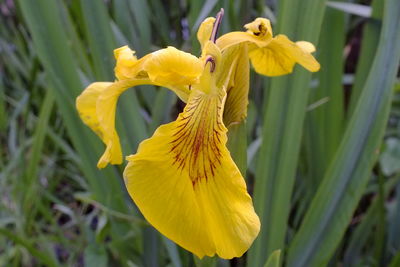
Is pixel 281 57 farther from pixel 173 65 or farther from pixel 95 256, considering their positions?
pixel 95 256

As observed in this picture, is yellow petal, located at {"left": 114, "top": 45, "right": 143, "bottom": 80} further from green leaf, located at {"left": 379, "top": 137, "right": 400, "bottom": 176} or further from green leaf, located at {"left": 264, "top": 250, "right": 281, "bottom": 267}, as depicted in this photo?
green leaf, located at {"left": 379, "top": 137, "right": 400, "bottom": 176}

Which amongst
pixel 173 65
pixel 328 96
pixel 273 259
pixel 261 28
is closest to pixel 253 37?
pixel 261 28

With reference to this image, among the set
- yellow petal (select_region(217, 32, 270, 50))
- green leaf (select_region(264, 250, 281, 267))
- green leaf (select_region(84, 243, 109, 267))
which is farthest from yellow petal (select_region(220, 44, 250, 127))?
green leaf (select_region(84, 243, 109, 267))

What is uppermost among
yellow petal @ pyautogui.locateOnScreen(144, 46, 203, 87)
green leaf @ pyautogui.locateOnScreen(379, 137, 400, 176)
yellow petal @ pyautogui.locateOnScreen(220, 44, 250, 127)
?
yellow petal @ pyautogui.locateOnScreen(144, 46, 203, 87)

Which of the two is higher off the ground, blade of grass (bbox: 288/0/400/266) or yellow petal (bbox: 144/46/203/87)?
yellow petal (bbox: 144/46/203/87)

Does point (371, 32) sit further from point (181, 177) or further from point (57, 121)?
point (57, 121)

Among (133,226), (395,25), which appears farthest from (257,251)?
(395,25)

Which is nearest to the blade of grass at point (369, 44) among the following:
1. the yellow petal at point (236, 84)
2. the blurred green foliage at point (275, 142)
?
the blurred green foliage at point (275, 142)
